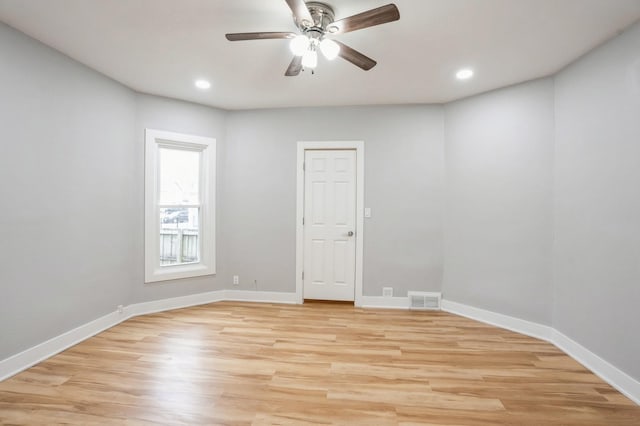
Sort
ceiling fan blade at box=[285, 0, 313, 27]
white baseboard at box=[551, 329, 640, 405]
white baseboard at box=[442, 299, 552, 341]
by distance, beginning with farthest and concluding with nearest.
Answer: white baseboard at box=[442, 299, 552, 341] < white baseboard at box=[551, 329, 640, 405] < ceiling fan blade at box=[285, 0, 313, 27]

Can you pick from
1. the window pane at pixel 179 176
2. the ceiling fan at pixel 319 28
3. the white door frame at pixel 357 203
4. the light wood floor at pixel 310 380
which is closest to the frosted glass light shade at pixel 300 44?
the ceiling fan at pixel 319 28

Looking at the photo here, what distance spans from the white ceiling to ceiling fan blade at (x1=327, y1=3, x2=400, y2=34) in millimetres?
221

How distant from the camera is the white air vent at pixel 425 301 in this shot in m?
3.94

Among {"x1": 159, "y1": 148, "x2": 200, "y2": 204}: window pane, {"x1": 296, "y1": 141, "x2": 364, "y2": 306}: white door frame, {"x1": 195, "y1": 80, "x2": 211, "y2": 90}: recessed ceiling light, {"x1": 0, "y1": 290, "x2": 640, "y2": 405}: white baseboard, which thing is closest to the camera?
{"x1": 0, "y1": 290, "x2": 640, "y2": 405}: white baseboard

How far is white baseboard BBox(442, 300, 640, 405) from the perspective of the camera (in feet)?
7.17

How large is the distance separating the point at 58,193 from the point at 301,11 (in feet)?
8.39

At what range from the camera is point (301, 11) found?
176 cm

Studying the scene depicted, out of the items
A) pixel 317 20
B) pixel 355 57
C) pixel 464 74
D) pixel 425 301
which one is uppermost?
pixel 464 74

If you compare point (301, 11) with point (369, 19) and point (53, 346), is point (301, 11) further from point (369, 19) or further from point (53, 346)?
point (53, 346)

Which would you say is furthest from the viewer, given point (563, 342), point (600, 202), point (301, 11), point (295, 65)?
point (563, 342)

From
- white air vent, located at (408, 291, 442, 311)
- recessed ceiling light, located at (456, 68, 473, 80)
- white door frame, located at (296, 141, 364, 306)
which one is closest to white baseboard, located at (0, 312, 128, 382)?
white door frame, located at (296, 141, 364, 306)

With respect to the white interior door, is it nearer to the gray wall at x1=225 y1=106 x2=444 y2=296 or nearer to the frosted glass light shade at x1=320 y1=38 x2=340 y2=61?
the gray wall at x1=225 y1=106 x2=444 y2=296

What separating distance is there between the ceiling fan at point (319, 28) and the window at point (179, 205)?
226 cm

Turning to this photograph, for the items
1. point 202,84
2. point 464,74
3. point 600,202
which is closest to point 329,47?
point 464,74
